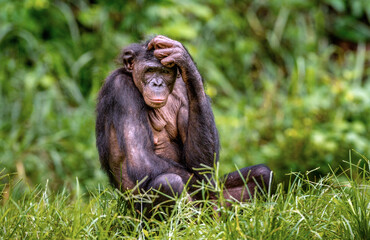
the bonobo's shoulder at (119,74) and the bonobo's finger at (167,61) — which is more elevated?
the bonobo's finger at (167,61)

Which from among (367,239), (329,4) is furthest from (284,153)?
(367,239)

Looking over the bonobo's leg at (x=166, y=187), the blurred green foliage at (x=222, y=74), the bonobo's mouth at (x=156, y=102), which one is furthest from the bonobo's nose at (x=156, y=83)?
the blurred green foliage at (x=222, y=74)

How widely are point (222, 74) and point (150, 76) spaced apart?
17.8 ft

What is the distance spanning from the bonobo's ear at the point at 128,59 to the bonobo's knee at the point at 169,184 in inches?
40.6

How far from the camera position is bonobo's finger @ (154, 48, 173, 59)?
13.5 ft

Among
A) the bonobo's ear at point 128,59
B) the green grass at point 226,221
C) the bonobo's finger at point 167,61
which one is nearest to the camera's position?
the green grass at point 226,221

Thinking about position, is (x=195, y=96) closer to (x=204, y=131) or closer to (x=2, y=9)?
(x=204, y=131)

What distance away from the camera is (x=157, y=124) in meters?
4.43

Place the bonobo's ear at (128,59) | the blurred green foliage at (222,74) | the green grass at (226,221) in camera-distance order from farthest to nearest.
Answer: the blurred green foliage at (222,74), the bonobo's ear at (128,59), the green grass at (226,221)

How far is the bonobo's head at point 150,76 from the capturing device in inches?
165

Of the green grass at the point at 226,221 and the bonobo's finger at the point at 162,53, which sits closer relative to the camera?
the green grass at the point at 226,221

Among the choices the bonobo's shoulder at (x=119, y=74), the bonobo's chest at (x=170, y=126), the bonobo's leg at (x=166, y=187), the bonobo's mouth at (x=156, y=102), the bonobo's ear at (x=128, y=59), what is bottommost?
the bonobo's leg at (x=166, y=187)

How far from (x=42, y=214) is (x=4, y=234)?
0.36m

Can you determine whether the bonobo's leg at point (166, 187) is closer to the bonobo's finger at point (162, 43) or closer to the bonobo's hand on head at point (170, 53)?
the bonobo's hand on head at point (170, 53)
